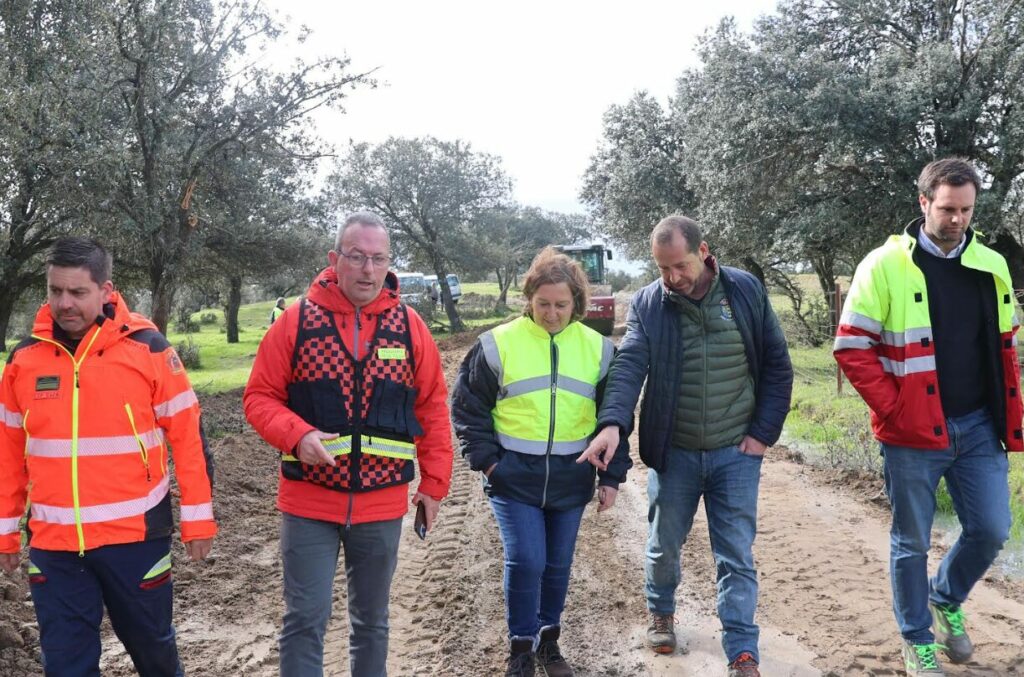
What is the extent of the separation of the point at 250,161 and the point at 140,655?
1013 cm

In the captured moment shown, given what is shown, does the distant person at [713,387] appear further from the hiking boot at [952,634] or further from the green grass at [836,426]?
the green grass at [836,426]

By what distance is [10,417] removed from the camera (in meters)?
2.89

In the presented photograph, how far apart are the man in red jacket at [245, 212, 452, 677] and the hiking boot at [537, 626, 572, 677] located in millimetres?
934

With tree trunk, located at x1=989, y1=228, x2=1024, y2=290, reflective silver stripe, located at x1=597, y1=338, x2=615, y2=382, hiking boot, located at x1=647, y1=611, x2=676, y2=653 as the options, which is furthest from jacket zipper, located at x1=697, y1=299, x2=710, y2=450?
tree trunk, located at x1=989, y1=228, x2=1024, y2=290

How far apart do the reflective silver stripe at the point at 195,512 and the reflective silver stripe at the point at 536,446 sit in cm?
126

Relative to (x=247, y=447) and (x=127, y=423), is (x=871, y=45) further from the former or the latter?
(x=127, y=423)

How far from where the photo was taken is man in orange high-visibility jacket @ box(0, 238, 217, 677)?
2818mm

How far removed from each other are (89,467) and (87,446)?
74 mm

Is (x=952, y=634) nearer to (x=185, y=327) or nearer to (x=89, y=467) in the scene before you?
(x=89, y=467)

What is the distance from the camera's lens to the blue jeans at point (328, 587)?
A: 2922 mm

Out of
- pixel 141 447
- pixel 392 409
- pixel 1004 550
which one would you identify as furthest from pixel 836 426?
pixel 141 447

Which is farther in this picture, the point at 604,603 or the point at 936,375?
the point at 604,603

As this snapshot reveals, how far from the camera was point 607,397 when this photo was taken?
3.61 meters

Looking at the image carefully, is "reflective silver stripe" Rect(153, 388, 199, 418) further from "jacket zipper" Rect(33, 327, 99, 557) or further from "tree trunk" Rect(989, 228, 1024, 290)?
"tree trunk" Rect(989, 228, 1024, 290)
